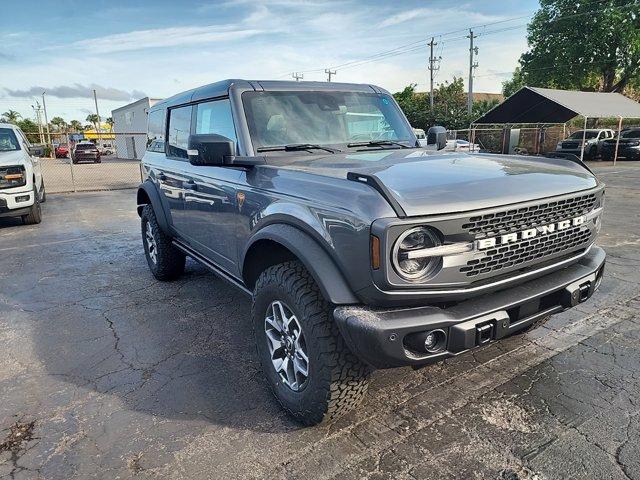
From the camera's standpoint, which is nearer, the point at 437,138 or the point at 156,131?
the point at 437,138

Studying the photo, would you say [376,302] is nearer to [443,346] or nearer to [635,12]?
[443,346]

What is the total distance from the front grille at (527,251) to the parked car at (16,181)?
343 inches

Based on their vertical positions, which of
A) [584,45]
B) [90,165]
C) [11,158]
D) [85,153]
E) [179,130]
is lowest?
[90,165]

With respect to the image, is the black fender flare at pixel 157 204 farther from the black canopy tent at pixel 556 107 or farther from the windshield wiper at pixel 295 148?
the black canopy tent at pixel 556 107

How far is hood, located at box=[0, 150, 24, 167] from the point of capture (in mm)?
8212

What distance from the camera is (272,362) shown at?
2799 mm

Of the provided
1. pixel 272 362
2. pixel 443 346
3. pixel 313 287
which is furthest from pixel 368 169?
pixel 272 362

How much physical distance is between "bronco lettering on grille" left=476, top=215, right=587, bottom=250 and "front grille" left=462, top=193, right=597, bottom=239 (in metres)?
0.02

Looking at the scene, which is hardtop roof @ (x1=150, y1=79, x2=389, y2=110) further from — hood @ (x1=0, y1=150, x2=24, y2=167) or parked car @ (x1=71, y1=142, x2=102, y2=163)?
parked car @ (x1=71, y1=142, x2=102, y2=163)

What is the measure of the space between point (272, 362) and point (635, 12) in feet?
121

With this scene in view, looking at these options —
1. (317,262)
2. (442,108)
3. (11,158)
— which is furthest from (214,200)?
(442,108)

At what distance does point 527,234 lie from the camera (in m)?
2.33

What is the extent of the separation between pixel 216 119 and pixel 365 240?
6.96ft

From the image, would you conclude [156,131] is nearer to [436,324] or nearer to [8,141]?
[436,324]
